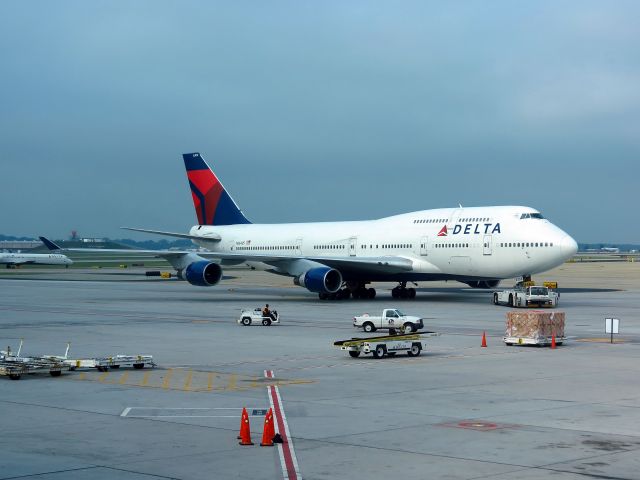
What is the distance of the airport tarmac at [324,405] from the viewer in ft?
52.3

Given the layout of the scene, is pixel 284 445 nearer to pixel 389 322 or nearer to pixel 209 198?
pixel 389 322

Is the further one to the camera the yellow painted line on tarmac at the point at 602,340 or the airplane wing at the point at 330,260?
the airplane wing at the point at 330,260

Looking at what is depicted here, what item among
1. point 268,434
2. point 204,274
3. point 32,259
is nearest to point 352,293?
point 204,274

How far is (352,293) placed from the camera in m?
67.6

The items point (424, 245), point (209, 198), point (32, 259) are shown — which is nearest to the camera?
point (424, 245)

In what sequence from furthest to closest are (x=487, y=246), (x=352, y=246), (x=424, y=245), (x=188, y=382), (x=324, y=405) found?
(x=352, y=246), (x=424, y=245), (x=487, y=246), (x=188, y=382), (x=324, y=405)

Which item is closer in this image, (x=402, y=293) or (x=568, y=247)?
(x=568, y=247)

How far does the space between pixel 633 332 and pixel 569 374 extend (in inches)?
573

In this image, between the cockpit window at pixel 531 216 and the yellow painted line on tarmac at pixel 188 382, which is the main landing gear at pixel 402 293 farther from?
the yellow painted line on tarmac at pixel 188 382

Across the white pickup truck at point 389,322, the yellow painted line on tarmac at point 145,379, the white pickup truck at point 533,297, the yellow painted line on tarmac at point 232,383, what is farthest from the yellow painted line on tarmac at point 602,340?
the yellow painted line on tarmac at point 145,379

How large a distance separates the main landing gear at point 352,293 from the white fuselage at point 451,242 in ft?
6.65

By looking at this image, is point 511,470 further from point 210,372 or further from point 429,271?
point 429,271

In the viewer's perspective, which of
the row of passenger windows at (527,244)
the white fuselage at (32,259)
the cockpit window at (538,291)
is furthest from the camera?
the white fuselage at (32,259)

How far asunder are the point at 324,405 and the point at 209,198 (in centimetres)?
5825
